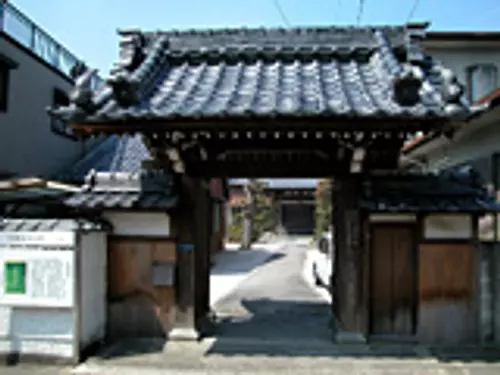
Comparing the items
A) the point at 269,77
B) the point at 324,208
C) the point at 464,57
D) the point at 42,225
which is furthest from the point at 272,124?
the point at 324,208

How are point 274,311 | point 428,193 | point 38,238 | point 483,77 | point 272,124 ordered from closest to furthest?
point 272,124, point 38,238, point 428,193, point 274,311, point 483,77

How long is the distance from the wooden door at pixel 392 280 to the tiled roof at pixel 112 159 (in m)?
10.7

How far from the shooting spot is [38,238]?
20.7ft

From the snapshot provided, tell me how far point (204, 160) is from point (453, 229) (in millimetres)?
4616

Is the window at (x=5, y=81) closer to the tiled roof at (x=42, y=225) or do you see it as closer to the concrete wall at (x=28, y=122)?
the concrete wall at (x=28, y=122)

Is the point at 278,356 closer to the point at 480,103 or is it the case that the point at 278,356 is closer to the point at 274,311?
the point at 274,311

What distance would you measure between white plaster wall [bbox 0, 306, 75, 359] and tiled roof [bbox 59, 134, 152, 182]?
29.7ft

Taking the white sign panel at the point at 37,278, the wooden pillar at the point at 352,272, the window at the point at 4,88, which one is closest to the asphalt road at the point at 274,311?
the wooden pillar at the point at 352,272

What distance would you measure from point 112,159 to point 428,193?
551 inches

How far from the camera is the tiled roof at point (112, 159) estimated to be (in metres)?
16.2

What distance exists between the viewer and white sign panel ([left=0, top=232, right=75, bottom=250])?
626cm

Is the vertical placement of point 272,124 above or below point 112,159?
below

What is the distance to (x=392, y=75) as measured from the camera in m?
6.61

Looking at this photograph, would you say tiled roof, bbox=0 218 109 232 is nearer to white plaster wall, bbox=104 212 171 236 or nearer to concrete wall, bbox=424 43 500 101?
white plaster wall, bbox=104 212 171 236
